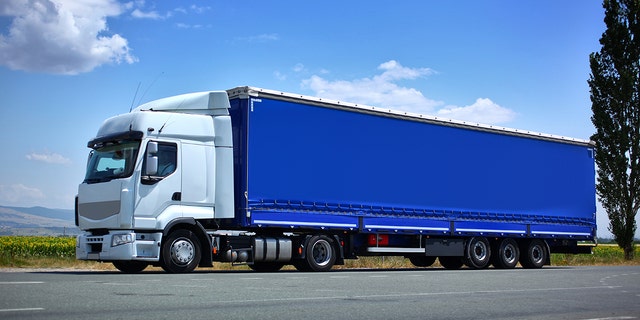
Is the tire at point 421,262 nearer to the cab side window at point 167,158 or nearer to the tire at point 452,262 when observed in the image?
the tire at point 452,262

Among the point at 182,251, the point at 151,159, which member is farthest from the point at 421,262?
the point at 151,159

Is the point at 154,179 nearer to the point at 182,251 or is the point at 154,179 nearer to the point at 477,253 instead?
the point at 182,251

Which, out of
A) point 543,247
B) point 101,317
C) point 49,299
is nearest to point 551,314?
point 101,317

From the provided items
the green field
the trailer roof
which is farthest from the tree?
the trailer roof

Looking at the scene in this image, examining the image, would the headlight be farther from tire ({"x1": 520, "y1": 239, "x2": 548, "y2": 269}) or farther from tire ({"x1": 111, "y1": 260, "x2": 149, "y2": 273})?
tire ({"x1": 520, "y1": 239, "x2": 548, "y2": 269})

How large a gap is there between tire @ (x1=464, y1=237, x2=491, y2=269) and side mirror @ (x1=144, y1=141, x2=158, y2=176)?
405 inches

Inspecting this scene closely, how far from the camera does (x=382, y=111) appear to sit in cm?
2078

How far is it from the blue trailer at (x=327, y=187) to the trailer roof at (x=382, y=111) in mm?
34

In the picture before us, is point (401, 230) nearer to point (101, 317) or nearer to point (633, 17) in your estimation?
point (101, 317)

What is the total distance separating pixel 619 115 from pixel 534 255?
59.3 feet

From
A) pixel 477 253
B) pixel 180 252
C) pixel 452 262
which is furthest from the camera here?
pixel 452 262

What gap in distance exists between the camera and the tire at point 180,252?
16.6 meters

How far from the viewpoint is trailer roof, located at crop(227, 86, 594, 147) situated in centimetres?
1814

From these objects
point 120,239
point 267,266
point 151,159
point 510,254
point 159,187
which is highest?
point 151,159
